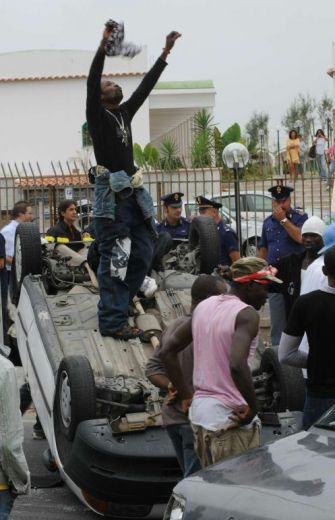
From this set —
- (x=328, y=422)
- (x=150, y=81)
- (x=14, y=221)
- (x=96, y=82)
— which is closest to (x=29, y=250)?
(x=150, y=81)

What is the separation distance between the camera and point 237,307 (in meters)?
6.09

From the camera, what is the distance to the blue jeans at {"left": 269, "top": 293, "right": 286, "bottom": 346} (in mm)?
10914

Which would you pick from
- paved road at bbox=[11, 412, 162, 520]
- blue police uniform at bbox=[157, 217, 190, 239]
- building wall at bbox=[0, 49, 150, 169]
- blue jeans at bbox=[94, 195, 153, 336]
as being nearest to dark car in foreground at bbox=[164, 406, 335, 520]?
paved road at bbox=[11, 412, 162, 520]

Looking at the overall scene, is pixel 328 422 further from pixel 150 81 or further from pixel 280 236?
pixel 280 236

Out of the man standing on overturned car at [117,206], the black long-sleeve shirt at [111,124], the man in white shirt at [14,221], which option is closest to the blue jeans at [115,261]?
the man standing on overturned car at [117,206]

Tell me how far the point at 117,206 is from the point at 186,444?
115 inches

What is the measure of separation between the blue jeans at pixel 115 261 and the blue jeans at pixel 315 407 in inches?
98.3

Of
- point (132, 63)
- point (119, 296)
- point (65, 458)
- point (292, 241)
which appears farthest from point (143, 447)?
point (132, 63)

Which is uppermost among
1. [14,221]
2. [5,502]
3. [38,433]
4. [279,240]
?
[14,221]

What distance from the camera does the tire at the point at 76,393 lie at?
7.62 metres

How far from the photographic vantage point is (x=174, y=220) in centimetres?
1198

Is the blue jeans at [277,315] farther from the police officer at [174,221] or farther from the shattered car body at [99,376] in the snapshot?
the police officer at [174,221]

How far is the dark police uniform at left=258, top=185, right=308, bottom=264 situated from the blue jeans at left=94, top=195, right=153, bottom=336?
102 inches

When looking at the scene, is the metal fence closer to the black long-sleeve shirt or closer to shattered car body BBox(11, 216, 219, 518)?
shattered car body BBox(11, 216, 219, 518)
